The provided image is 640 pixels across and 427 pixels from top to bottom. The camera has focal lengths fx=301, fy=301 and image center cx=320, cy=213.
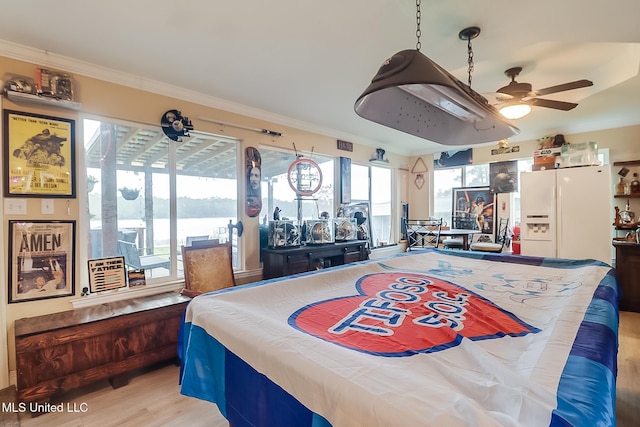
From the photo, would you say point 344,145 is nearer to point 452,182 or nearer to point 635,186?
point 452,182

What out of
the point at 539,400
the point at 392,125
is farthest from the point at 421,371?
the point at 392,125

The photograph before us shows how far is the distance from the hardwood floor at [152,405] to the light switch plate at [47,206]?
1.37m

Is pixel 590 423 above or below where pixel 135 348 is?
above

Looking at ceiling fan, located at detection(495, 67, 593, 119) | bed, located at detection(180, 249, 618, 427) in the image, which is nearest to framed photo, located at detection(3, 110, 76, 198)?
bed, located at detection(180, 249, 618, 427)

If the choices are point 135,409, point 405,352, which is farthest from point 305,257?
point 405,352

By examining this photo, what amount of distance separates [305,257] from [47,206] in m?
2.42

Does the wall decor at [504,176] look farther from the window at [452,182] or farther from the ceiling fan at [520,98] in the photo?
the ceiling fan at [520,98]

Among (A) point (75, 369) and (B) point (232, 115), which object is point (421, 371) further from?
(B) point (232, 115)

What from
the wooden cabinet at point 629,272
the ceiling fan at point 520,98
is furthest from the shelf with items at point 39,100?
the wooden cabinet at point 629,272

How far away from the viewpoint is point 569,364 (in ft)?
2.77

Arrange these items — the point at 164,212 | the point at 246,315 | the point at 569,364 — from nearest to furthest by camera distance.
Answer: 1. the point at 569,364
2. the point at 246,315
3. the point at 164,212

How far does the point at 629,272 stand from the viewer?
3590mm

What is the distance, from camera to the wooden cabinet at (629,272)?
3.55 m

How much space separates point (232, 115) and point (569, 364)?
3.50 meters
